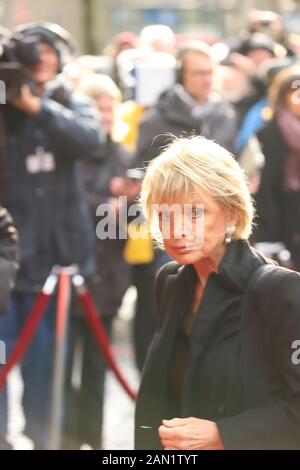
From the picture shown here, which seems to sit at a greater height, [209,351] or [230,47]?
[230,47]

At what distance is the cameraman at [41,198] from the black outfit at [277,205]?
1.00 m

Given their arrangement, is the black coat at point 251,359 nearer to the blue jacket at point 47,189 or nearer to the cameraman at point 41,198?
the cameraman at point 41,198

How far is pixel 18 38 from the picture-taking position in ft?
22.3

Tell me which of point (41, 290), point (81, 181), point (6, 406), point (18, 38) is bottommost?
point (6, 406)

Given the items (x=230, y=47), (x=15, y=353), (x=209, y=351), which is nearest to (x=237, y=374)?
(x=209, y=351)

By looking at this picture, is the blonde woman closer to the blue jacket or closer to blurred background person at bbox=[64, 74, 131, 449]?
the blue jacket

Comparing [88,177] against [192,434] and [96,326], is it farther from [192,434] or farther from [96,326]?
[192,434]

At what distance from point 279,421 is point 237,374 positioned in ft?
0.58

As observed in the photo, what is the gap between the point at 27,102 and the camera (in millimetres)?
→ 6754

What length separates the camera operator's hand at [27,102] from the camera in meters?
6.71

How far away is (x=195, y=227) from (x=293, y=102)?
3.87 meters

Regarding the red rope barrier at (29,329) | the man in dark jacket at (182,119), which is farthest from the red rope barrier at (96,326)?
the man in dark jacket at (182,119)

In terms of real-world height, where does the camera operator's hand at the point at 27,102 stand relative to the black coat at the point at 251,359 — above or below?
above

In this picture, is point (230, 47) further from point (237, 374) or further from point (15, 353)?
point (237, 374)
